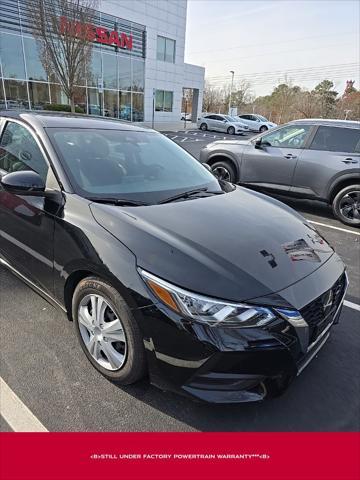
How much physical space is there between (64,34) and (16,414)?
14.0m

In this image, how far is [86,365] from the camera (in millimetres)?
2414

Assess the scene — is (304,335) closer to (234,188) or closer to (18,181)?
(234,188)

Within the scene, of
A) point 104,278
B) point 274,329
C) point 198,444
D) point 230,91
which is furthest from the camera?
point 230,91

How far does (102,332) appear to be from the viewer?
2184 mm

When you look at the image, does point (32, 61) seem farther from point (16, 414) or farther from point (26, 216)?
point (16, 414)

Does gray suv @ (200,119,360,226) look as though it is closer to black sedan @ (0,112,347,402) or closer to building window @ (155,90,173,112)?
black sedan @ (0,112,347,402)

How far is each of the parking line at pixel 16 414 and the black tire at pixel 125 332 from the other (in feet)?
1.57

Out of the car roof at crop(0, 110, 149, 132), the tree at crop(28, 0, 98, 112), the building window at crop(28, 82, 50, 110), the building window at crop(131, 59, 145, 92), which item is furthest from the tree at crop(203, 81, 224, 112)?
the car roof at crop(0, 110, 149, 132)

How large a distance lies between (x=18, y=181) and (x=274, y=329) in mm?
1963

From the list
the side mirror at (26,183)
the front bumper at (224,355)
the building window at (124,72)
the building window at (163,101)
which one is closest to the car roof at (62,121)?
the side mirror at (26,183)

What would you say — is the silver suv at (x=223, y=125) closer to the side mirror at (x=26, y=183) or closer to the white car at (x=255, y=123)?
the white car at (x=255, y=123)

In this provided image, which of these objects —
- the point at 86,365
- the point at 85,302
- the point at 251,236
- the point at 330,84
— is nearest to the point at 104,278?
the point at 85,302

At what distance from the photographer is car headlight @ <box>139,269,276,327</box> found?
1.74 metres

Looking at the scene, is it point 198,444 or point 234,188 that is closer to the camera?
point 198,444
